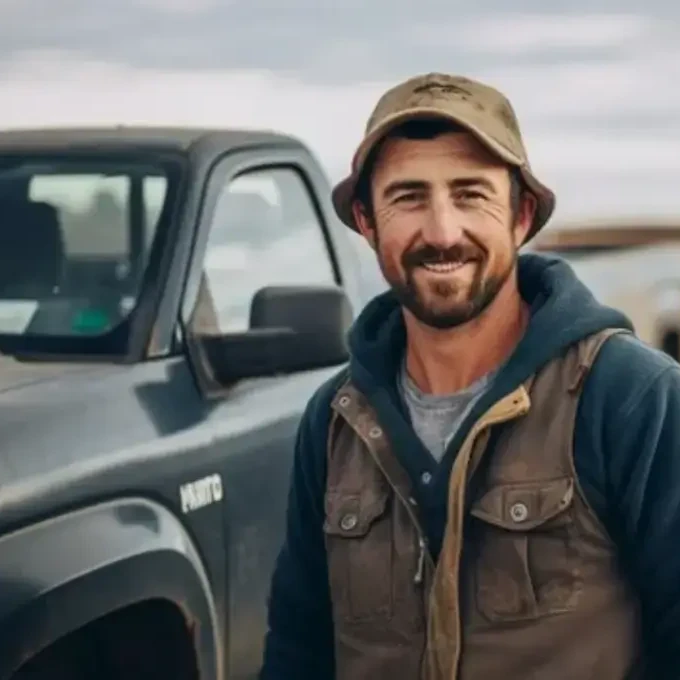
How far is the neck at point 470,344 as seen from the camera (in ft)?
8.85

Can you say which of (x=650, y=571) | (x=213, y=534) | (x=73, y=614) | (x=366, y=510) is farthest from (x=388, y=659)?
(x=213, y=534)

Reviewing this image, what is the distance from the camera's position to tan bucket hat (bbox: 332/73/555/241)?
2.62 m

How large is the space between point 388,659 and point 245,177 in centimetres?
216

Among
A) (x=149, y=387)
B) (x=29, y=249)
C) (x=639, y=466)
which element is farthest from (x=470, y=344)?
(x=29, y=249)

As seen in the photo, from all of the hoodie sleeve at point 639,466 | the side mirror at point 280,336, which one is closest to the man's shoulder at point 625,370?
the hoodie sleeve at point 639,466

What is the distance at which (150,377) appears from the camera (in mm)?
4008

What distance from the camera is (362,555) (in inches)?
107

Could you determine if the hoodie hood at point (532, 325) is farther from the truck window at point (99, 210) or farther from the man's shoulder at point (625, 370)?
the truck window at point (99, 210)

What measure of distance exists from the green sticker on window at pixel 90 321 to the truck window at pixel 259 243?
22 cm

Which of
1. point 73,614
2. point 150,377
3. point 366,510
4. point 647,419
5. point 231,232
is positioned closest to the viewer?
point 647,419

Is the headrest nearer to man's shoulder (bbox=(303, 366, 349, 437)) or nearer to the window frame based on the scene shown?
the window frame

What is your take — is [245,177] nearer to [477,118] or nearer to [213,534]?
[213,534]

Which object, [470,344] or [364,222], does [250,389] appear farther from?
[470,344]

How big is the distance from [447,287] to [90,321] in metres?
1.66
